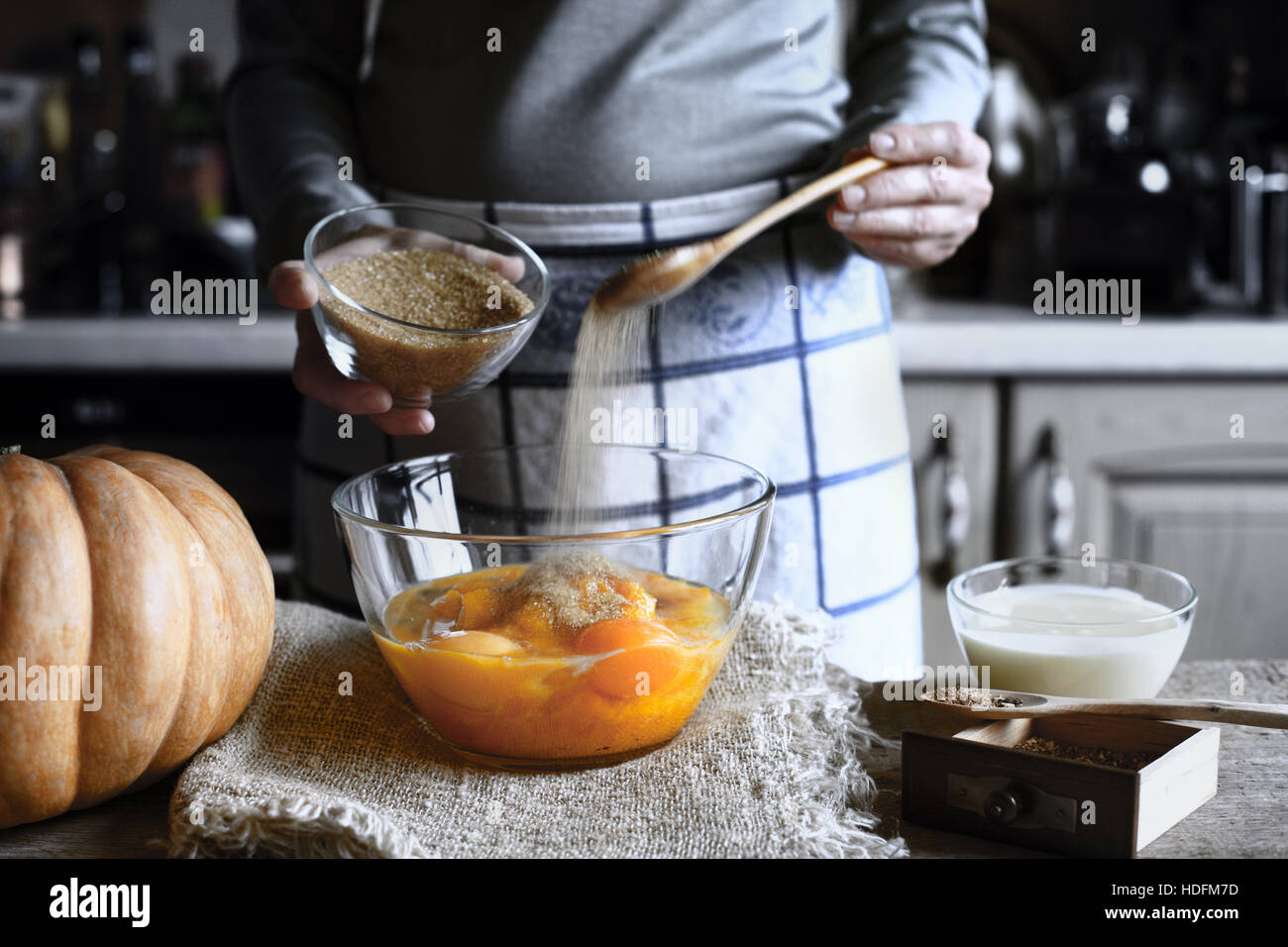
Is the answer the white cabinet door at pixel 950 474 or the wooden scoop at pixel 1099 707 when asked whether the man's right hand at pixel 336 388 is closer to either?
the wooden scoop at pixel 1099 707

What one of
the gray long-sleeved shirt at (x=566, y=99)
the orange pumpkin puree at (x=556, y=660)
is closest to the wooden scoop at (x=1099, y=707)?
the orange pumpkin puree at (x=556, y=660)

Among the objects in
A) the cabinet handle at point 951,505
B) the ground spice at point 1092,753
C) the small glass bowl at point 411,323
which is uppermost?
the small glass bowl at point 411,323

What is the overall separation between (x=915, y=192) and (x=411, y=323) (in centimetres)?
39

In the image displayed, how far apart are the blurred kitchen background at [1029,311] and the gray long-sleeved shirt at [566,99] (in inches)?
22.2

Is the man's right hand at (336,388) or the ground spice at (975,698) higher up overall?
the man's right hand at (336,388)

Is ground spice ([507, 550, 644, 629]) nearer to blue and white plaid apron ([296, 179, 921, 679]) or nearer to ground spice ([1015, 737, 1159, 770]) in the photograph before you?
ground spice ([1015, 737, 1159, 770])

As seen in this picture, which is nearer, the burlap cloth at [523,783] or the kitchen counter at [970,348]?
the burlap cloth at [523,783]

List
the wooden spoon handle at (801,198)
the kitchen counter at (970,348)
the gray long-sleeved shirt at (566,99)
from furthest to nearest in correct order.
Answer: the kitchen counter at (970,348) → the gray long-sleeved shirt at (566,99) → the wooden spoon handle at (801,198)

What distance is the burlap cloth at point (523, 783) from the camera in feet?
1.78

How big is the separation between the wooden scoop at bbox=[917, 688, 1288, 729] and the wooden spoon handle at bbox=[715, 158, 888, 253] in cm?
33

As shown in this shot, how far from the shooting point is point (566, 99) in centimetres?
96

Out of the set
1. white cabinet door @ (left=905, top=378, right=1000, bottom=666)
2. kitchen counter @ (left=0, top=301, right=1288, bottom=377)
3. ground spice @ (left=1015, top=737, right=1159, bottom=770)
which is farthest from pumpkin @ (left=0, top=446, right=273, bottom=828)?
white cabinet door @ (left=905, top=378, right=1000, bottom=666)
